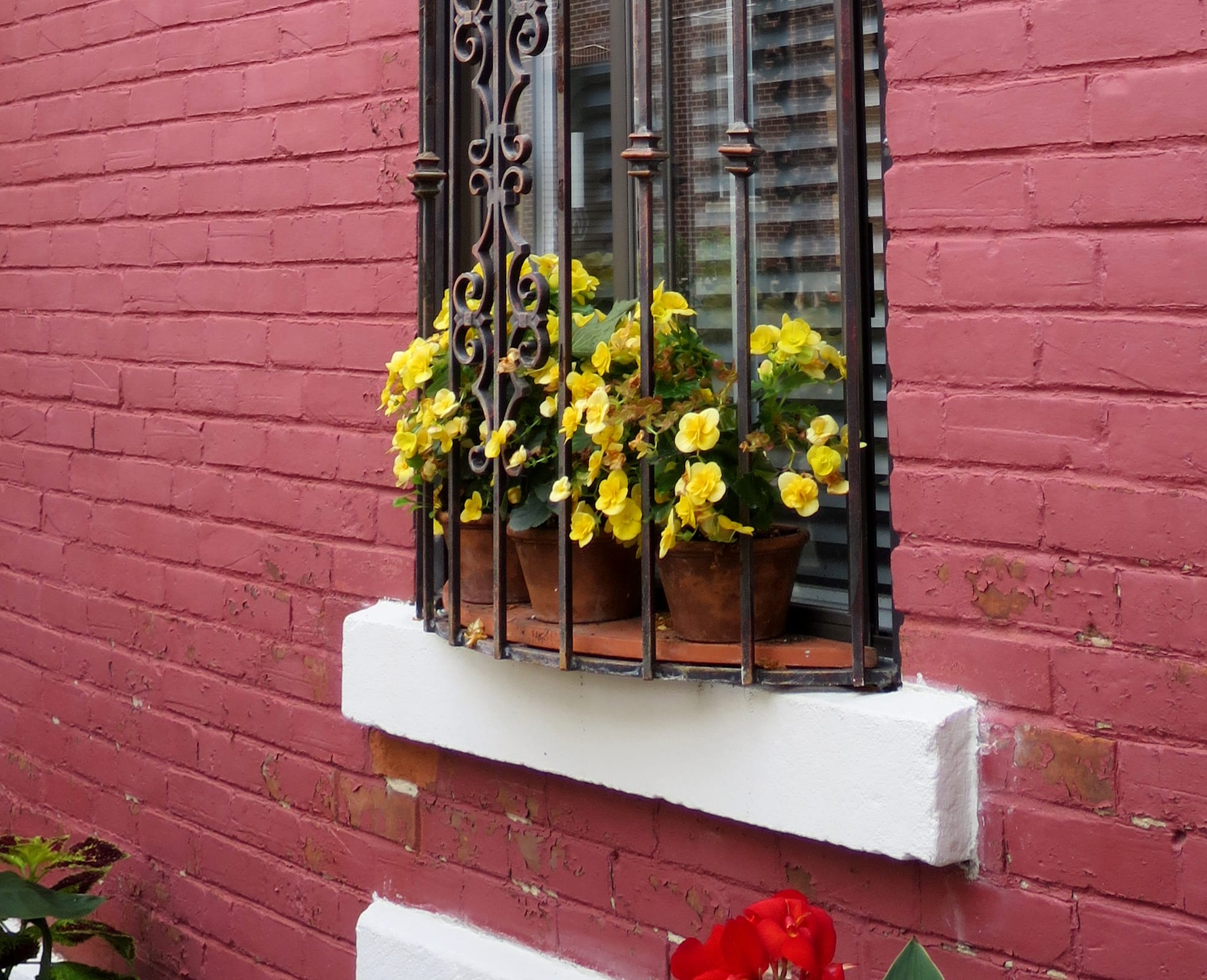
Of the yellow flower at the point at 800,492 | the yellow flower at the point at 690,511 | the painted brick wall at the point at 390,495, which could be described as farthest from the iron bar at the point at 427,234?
the yellow flower at the point at 800,492

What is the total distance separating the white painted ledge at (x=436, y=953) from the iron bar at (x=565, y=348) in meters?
0.57

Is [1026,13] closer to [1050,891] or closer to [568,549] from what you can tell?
[568,549]

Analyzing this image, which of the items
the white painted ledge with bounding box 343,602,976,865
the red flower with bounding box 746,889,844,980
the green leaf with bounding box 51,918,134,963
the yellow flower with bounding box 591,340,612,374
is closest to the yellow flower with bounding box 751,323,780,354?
the yellow flower with bounding box 591,340,612,374

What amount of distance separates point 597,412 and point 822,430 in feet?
0.99

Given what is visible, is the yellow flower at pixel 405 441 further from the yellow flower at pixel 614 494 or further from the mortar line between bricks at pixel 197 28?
the mortar line between bricks at pixel 197 28

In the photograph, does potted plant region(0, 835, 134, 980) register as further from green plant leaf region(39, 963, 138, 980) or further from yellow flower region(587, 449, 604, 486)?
yellow flower region(587, 449, 604, 486)

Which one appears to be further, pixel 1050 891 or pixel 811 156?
pixel 811 156

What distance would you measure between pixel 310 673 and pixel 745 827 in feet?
3.33

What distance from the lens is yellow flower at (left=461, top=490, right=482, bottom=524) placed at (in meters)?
2.07

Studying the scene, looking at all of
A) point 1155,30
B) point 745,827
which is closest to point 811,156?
point 1155,30

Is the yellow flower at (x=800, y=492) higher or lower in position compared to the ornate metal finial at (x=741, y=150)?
lower

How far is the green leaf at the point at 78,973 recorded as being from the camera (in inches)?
103

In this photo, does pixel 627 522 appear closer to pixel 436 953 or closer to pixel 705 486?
pixel 705 486

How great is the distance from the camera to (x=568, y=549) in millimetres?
1961
